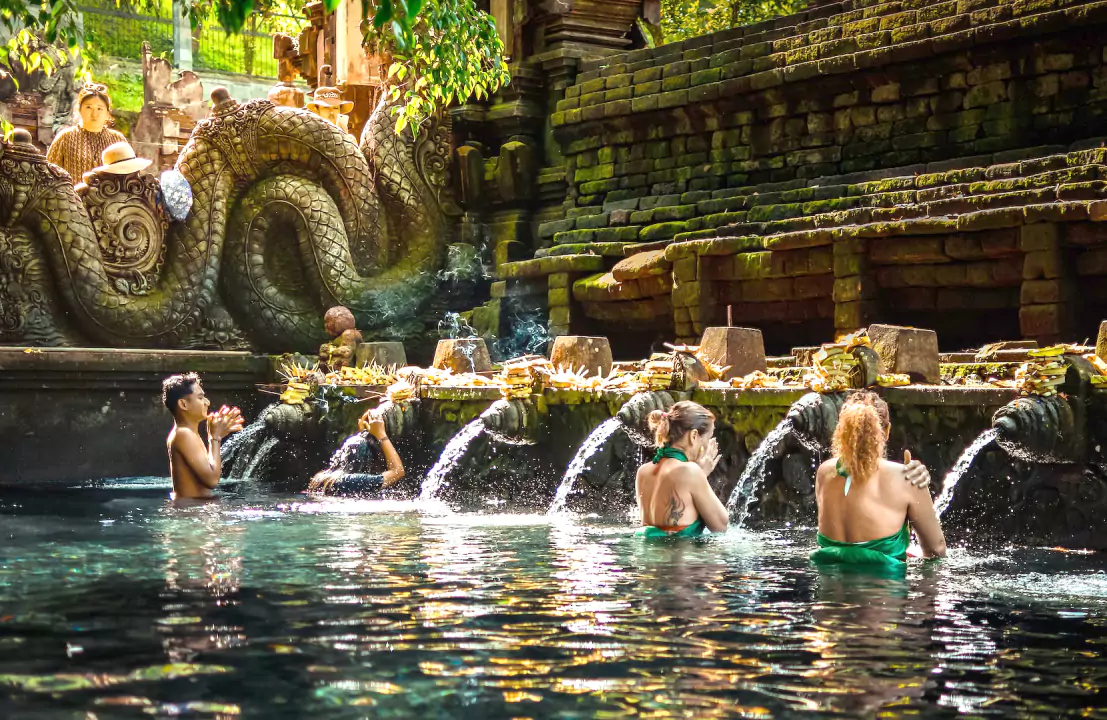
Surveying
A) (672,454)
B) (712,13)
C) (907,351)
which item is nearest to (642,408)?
(907,351)

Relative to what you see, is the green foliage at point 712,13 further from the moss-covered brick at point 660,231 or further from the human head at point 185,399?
the human head at point 185,399

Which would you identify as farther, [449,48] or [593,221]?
[593,221]

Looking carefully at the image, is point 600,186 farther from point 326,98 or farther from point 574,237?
point 326,98

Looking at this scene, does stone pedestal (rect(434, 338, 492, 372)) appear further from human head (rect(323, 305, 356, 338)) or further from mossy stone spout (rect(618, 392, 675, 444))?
mossy stone spout (rect(618, 392, 675, 444))

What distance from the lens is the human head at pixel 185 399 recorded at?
31.9ft

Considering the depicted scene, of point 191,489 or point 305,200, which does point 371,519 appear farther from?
point 305,200

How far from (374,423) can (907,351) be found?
15.5 ft

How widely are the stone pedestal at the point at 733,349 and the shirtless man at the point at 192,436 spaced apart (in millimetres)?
3451

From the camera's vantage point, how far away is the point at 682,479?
7.86 meters

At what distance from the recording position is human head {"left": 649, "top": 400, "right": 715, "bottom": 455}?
7871 millimetres

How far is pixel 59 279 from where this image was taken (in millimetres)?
15039

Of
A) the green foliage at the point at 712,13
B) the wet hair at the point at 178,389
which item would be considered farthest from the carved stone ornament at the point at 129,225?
the green foliage at the point at 712,13

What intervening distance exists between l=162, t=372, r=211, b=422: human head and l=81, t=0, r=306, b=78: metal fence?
992 inches

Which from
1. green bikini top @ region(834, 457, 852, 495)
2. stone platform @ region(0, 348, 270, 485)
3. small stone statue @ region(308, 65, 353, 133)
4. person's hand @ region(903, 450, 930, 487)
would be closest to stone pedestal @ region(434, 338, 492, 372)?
stone platform @ region(0, 348, 270, 485)
